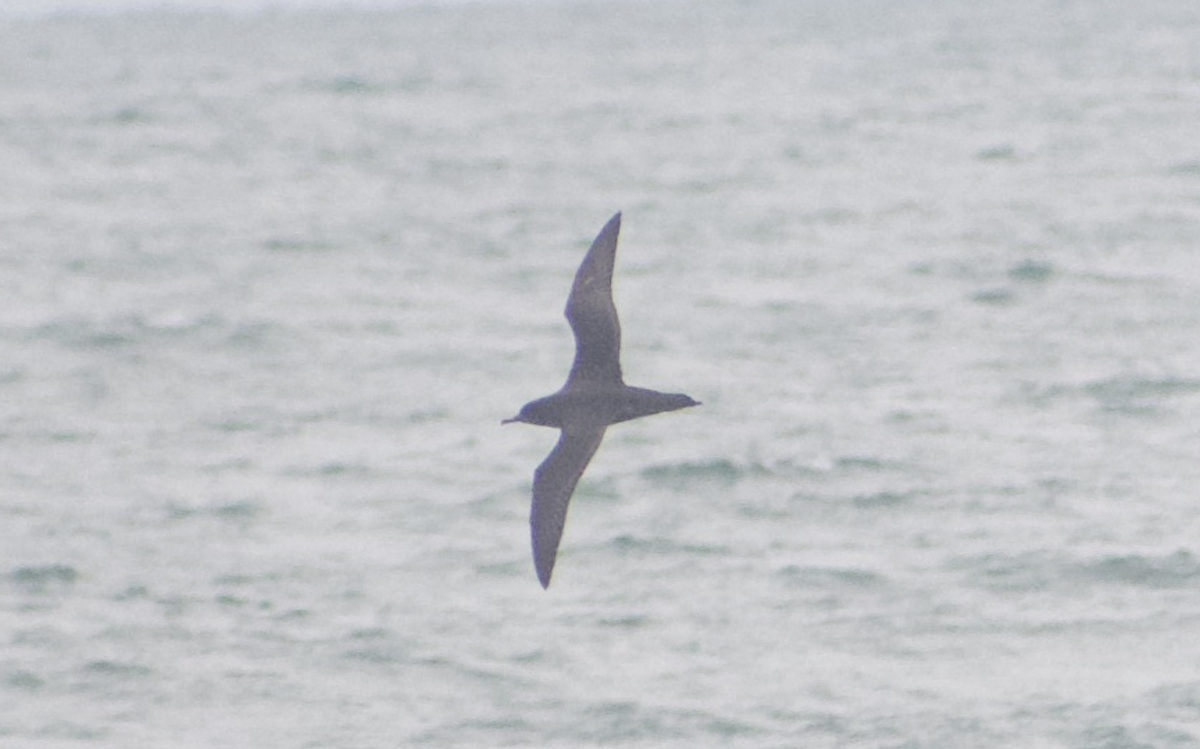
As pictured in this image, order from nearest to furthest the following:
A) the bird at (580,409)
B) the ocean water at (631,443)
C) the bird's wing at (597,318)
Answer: the bird at (580,409) < the bird's wing at (597,318) < the ocean water at (631,443)

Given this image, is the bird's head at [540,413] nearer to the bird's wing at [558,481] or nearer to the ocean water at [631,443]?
the bird's wing at [558,481]

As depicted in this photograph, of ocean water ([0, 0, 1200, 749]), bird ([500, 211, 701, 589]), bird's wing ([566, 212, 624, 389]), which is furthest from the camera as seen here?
ocean water ([0, 0, 1200, 749])

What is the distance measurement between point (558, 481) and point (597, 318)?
72 cm

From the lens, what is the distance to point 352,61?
215 feet

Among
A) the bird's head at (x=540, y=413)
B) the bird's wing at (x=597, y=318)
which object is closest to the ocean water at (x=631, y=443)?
the bird's wing at (x=597, y=318)

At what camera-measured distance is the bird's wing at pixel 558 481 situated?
367 inches

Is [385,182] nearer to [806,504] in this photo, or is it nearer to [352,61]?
[806,504]

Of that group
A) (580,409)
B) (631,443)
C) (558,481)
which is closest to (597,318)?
(580,409)

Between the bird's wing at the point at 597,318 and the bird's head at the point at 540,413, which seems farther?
the bird's wing at the point at 597,318

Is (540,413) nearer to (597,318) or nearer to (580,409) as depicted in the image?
(580,409)

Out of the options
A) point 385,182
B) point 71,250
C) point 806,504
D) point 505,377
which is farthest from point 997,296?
point 385,182

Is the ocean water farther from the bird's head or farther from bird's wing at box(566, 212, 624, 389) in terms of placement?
the bird's head

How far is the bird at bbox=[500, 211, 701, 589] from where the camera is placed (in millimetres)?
9234

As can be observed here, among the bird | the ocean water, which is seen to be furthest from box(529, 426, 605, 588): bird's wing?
→ the ocean water
